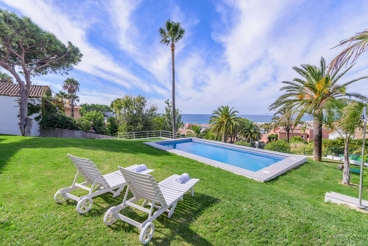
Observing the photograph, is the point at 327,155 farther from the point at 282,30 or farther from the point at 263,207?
the point at 263,207

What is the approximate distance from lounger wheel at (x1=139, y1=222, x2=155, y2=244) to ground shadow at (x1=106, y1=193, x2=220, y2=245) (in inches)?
4.9

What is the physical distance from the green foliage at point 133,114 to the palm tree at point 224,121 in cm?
859

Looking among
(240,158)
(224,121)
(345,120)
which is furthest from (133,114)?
(345,120)

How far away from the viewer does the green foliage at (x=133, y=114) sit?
2220cm

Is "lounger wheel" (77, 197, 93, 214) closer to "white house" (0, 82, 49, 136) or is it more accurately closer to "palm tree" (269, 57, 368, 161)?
"palm tree" (269, 57, 368, 161)

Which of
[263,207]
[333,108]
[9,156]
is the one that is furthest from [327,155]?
[9,156]

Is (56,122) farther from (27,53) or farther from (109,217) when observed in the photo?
(109,217)

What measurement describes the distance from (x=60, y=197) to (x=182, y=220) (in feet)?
8.74

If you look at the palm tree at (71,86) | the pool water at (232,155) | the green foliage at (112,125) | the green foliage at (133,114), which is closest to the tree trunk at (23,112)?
the green foliage at (133,114)

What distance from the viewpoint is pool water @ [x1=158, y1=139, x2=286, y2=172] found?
35.2 ft

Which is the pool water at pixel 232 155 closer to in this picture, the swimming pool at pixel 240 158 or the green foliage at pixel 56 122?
the swimming pool at pixel 240 158

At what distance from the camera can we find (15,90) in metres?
17.8

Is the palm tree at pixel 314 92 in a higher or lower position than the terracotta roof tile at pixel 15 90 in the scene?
lower

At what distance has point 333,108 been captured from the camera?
687cm
